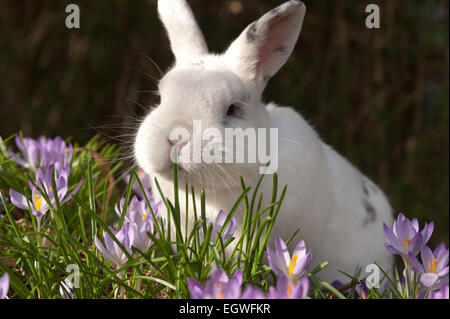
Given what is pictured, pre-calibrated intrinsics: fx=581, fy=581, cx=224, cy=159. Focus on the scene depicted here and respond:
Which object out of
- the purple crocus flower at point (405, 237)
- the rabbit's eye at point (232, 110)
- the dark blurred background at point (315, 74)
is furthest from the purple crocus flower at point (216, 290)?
the dark blurred background at point (315, 74)

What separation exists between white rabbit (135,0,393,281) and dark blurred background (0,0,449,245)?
1.76 meters

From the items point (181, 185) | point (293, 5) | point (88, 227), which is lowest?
point (88, 227)

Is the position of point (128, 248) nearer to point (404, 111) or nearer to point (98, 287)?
point (98, 287)

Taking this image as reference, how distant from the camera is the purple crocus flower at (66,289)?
131cm

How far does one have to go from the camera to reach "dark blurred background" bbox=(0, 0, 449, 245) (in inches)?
162

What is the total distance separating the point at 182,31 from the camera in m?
2.17

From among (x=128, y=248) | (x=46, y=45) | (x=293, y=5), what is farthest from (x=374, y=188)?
(x=46, y=45)

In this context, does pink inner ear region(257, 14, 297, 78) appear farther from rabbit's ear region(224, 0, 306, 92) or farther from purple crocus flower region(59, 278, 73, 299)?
purple crocus flower region(59, 278, 73, 299)

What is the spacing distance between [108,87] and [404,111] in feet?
7.92

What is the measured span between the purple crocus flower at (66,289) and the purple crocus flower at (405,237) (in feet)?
2.38

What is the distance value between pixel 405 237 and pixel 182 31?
1.19 meters

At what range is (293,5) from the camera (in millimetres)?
1816

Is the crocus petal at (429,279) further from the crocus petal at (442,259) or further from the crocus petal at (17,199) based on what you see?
the crocus petal at (17,199)
